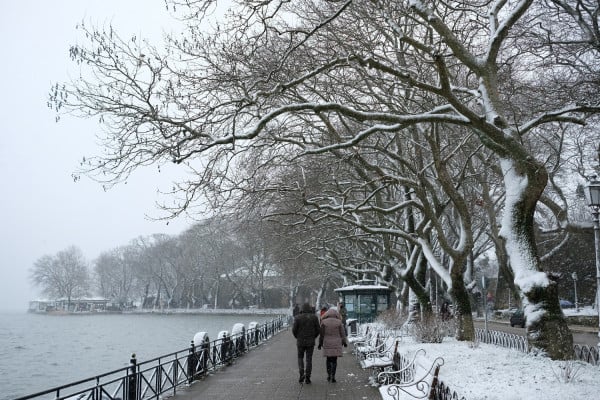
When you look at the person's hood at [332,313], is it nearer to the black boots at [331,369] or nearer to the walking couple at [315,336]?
the walking couple at [315,336]

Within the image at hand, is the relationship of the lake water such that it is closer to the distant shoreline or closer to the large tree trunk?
the large tree trunk

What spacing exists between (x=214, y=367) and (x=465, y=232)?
24.8 feet

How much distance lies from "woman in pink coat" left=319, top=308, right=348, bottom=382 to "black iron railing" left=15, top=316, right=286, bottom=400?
10.4ft

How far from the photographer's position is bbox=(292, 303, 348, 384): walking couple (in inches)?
469

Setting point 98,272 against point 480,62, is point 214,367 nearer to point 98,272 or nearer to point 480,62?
point 480,62

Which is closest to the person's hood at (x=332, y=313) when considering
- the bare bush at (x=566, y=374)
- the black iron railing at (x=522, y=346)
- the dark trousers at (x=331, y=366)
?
the dark trousers at (x=331, y=366)

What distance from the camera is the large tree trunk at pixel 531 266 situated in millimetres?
8766

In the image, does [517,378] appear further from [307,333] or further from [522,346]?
[522,346]

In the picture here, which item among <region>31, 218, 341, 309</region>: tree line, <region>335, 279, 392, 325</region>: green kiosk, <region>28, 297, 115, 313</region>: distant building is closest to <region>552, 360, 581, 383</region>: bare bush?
<region>335, 279, 392, 325</region>: green kiosk

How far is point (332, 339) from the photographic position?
11969 millimetres

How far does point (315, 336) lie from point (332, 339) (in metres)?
0.38

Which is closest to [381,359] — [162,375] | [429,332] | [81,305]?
[429,332]

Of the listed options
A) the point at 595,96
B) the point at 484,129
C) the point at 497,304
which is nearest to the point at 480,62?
the point at 484,129

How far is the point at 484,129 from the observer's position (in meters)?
8.84
